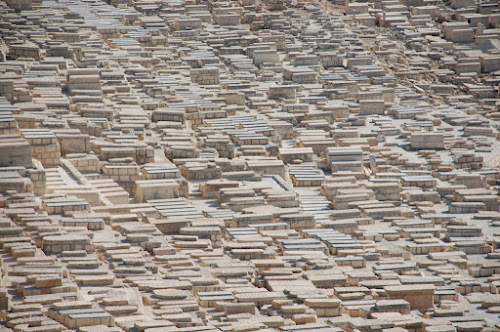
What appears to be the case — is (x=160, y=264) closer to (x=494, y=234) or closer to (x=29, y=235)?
(x=29, y=235)

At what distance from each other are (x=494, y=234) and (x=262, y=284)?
8.13 metres

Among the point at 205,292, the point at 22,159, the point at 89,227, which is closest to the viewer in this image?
the point at 205,292

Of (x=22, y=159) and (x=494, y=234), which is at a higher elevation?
(x=22, y=159)

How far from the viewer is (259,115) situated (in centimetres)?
3869

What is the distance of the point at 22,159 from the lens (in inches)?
1064

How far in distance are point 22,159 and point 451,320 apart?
1073cm

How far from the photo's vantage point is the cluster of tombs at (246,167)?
20656mm

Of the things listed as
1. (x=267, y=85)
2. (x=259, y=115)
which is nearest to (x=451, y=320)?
(x=259, y=115)

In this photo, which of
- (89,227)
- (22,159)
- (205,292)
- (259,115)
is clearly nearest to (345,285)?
(205,292)

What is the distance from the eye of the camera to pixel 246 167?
31.6 m

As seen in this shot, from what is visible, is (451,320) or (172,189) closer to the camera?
(451,320)

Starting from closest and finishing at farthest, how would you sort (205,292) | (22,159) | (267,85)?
(205,292), (22,159), (267,85)

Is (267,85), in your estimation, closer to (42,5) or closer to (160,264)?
(42,5)

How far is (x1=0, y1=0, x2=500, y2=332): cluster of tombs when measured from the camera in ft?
67.8
